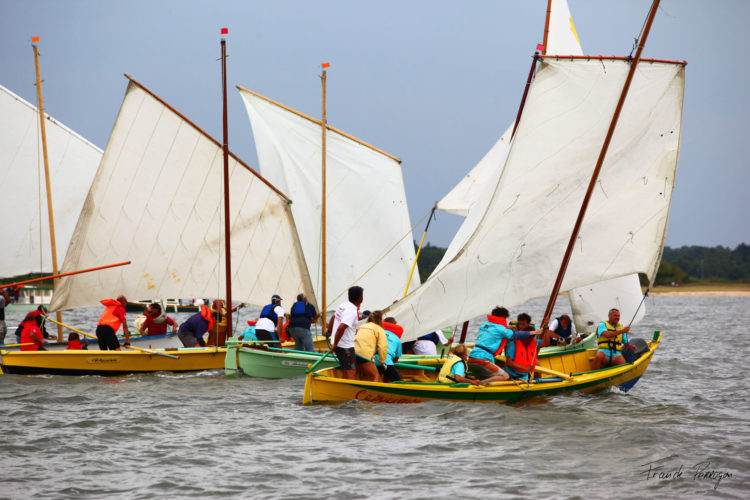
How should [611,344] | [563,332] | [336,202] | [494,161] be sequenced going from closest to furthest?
[611,344], [563,332], [494,161], [336,202]

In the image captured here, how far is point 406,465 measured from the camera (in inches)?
515

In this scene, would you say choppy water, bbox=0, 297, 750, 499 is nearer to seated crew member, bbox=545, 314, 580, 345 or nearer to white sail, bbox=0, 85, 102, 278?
seated crew member, bbox=545, 314, 580, 345

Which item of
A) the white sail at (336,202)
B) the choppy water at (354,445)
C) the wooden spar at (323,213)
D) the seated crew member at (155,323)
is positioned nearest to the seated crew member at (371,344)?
the choppy water at (354,445)

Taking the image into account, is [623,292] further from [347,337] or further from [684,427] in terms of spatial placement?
[347,337]

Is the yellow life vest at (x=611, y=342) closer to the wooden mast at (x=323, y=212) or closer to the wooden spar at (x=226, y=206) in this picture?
the wooden spar at (x=226, y=206)

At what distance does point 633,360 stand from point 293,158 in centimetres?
1578

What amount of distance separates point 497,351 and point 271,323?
26.4ft

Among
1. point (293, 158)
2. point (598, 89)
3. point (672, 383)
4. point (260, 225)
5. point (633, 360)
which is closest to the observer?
point (598, 89)

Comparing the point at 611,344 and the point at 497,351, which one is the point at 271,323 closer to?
the point at 497,351

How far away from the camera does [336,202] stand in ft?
104

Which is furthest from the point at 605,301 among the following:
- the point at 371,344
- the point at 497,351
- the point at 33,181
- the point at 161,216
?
the point at 33,181

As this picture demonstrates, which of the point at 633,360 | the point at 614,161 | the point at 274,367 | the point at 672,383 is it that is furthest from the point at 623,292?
the point at 274,367

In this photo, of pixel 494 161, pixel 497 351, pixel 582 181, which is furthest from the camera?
pixel 494 161

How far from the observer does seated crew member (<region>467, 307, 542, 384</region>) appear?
53.9 ft
